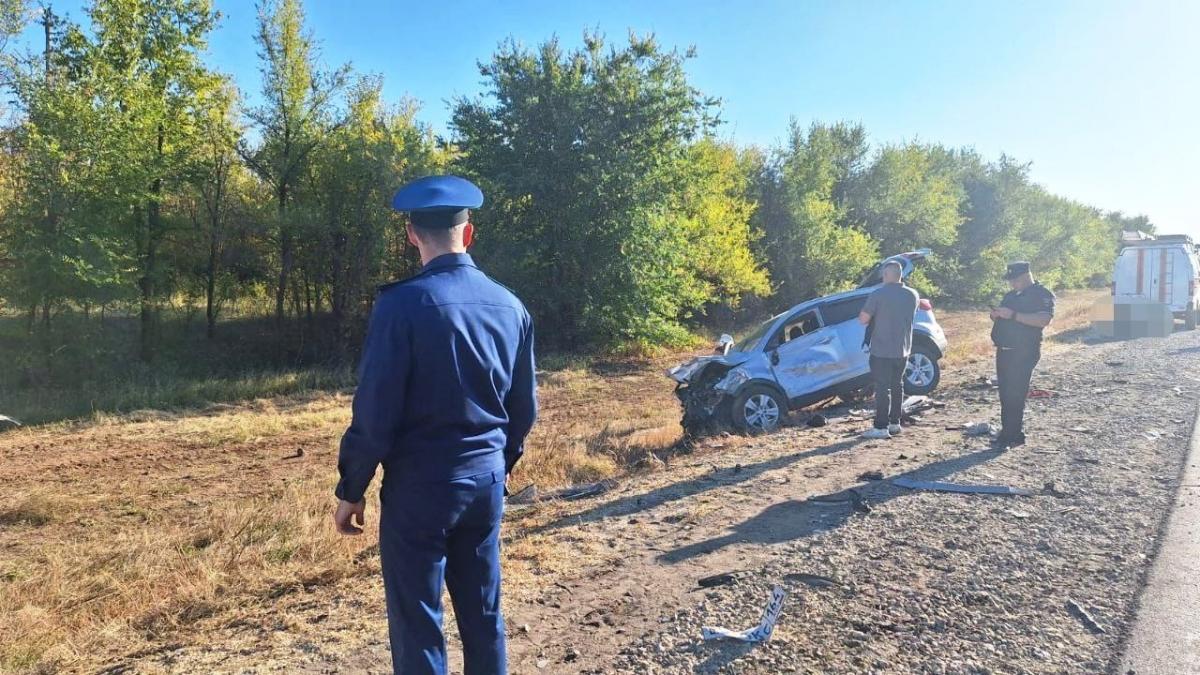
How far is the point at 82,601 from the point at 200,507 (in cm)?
339

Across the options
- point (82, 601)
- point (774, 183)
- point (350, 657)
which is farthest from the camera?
point (774, 183)

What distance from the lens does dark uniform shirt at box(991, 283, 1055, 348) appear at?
23.4ft

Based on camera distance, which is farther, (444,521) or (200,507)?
(200,507)

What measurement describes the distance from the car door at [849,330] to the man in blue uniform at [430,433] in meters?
8.34

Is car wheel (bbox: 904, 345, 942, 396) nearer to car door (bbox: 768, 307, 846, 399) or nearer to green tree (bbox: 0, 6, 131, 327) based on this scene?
car door (bbox: 768, 307, 846, 399)

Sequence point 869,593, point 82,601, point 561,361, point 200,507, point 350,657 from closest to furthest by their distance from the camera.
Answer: point 350,657
point 869,593
point 82,601
point 200,507
point 561,361

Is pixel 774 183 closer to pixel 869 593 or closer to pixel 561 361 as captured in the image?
pixel 561 361

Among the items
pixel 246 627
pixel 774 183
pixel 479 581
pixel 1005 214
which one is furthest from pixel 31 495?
pixel 1005 214

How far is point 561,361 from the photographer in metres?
20.4

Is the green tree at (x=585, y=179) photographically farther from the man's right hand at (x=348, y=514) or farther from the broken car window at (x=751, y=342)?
the man's right hand at (x=348, y=514)

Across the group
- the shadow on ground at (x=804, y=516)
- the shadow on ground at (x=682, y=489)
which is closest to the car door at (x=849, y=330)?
the shadow on ground at (x=682, y=489)

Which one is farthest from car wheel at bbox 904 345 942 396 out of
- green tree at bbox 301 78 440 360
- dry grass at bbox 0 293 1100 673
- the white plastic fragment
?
green tree at bbox 301 78 440 360

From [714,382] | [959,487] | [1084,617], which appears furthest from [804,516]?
[714,382]

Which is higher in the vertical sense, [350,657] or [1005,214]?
[1005,214]
